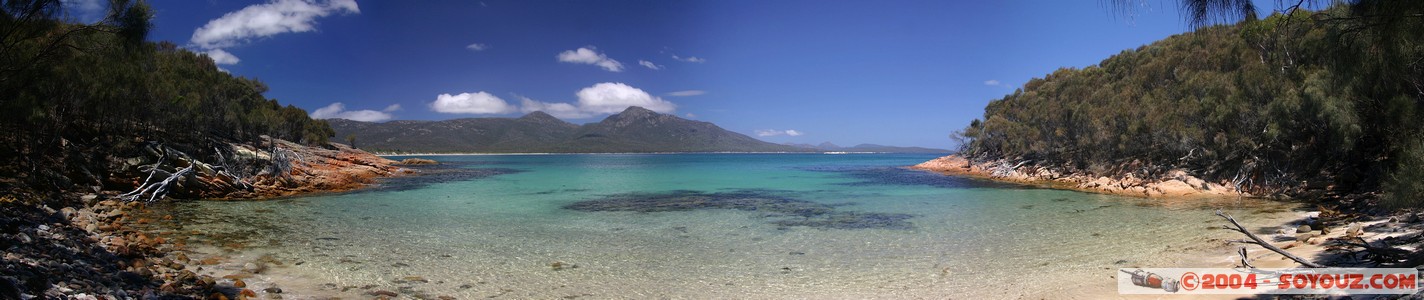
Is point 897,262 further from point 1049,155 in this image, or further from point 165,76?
point 1049,155

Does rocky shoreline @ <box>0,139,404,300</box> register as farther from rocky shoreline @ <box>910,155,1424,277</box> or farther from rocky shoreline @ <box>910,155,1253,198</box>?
rocky shoreline @ <box>910,155,1253,198</box>

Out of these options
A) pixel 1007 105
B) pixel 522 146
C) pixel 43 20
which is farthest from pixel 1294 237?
pixel 522 146

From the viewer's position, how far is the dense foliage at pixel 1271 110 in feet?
25.1

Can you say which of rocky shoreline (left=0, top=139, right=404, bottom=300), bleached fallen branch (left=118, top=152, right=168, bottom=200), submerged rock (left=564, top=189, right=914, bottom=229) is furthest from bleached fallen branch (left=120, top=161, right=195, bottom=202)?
submerged rock (left=564, top=189, right=914, bottom=229)

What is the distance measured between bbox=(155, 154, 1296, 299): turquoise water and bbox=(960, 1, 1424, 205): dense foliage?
115 inches

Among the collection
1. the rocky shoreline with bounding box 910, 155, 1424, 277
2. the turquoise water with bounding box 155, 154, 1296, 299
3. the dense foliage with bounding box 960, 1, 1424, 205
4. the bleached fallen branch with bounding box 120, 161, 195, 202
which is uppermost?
the dense foliage with bounding box 960, 1, 1424, 205

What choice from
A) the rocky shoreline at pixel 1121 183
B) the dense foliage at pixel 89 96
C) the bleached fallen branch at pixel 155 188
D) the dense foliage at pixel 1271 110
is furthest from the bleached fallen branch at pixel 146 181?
the rocky shoreline at pixel 1121 183

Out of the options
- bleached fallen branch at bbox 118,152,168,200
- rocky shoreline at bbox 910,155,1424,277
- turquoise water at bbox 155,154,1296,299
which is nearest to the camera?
rocky shoreline at bbox 910,155,1424,277

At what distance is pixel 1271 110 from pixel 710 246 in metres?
21.5

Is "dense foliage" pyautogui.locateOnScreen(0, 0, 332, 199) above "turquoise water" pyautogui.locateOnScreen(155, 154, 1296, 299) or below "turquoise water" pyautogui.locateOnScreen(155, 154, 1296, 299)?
above

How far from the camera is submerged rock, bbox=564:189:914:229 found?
15.5 meters

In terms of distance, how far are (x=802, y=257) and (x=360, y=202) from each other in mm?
16582

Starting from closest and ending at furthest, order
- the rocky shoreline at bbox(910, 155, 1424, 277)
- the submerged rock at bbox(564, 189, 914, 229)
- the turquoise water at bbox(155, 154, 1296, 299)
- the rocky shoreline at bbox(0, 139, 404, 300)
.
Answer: the rocky shoreline at bbox(0, 139, 404, 300) → the rocky shoreline at bbox(910, 155, 1424, 277) → the turquoise water at bbox(155, 154, 1296, 299) → the submerged rock at bbox(564, 189, 914, 229)

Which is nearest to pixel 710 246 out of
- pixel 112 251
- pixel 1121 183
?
pixel 112 251
